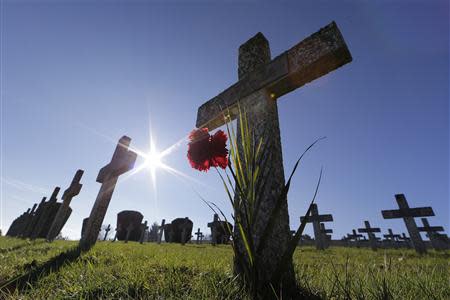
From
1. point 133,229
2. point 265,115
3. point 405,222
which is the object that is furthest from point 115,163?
point 133,229

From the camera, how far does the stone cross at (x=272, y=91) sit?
1861 mm

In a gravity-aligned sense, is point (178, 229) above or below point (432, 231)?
above

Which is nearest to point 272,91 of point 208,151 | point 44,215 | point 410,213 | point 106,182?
point 208,151

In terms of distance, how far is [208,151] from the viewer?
158 centimetres

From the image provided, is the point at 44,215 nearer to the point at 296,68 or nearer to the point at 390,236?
the point at 296,68

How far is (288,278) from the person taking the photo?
1608 millimetres

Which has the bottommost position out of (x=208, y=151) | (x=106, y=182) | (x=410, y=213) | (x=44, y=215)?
(x=208, y=151)

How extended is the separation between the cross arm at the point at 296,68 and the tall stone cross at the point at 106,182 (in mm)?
4277

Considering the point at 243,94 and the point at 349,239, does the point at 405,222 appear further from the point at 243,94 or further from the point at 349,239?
the point at 349,239

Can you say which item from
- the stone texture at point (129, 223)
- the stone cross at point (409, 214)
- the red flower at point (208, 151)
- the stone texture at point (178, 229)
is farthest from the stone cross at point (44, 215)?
the stone cross at point (409, 214)

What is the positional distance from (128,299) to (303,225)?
118 cm

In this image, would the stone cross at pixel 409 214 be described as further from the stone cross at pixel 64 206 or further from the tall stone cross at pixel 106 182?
the stone cross at pixel 64 206

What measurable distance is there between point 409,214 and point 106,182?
A: 39.2ft

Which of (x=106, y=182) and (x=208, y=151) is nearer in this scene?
(x=208, y=151)
